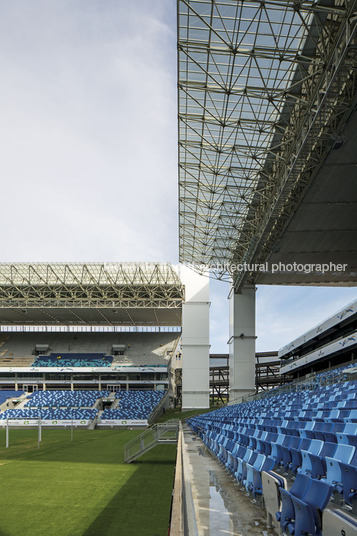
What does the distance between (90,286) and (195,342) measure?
11048 mm

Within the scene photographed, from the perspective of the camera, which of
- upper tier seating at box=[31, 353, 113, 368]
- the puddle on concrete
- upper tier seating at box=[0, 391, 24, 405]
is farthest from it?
upper tier seating at box=[31, 353, 113, 368]

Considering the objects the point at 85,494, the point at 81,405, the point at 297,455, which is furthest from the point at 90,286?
the point at 297,455

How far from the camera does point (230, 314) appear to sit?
4125 cm

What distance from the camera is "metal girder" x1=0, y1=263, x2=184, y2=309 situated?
44.1 metres

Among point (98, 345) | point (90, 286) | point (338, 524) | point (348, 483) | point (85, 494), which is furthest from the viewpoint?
point (98, 345)

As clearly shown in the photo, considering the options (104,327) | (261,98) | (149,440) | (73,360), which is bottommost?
(149,440)

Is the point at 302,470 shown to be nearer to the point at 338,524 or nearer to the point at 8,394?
the point at 338,524

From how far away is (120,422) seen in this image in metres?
41.6

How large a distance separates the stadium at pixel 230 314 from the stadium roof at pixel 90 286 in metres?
0.20

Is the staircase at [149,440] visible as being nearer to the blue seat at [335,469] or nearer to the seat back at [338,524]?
the blue seat at [335,469]

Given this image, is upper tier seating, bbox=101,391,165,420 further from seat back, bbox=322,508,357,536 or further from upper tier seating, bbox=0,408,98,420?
seat back, bbox=322,508,357,536

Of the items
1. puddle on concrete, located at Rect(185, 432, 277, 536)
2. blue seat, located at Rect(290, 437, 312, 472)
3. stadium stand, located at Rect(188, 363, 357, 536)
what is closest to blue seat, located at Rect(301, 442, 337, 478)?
stadium stand, located at Rect(188, 363, 357, 536)

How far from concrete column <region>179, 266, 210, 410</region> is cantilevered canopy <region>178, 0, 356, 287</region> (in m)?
18.3

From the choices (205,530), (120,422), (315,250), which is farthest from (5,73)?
(120,422)
